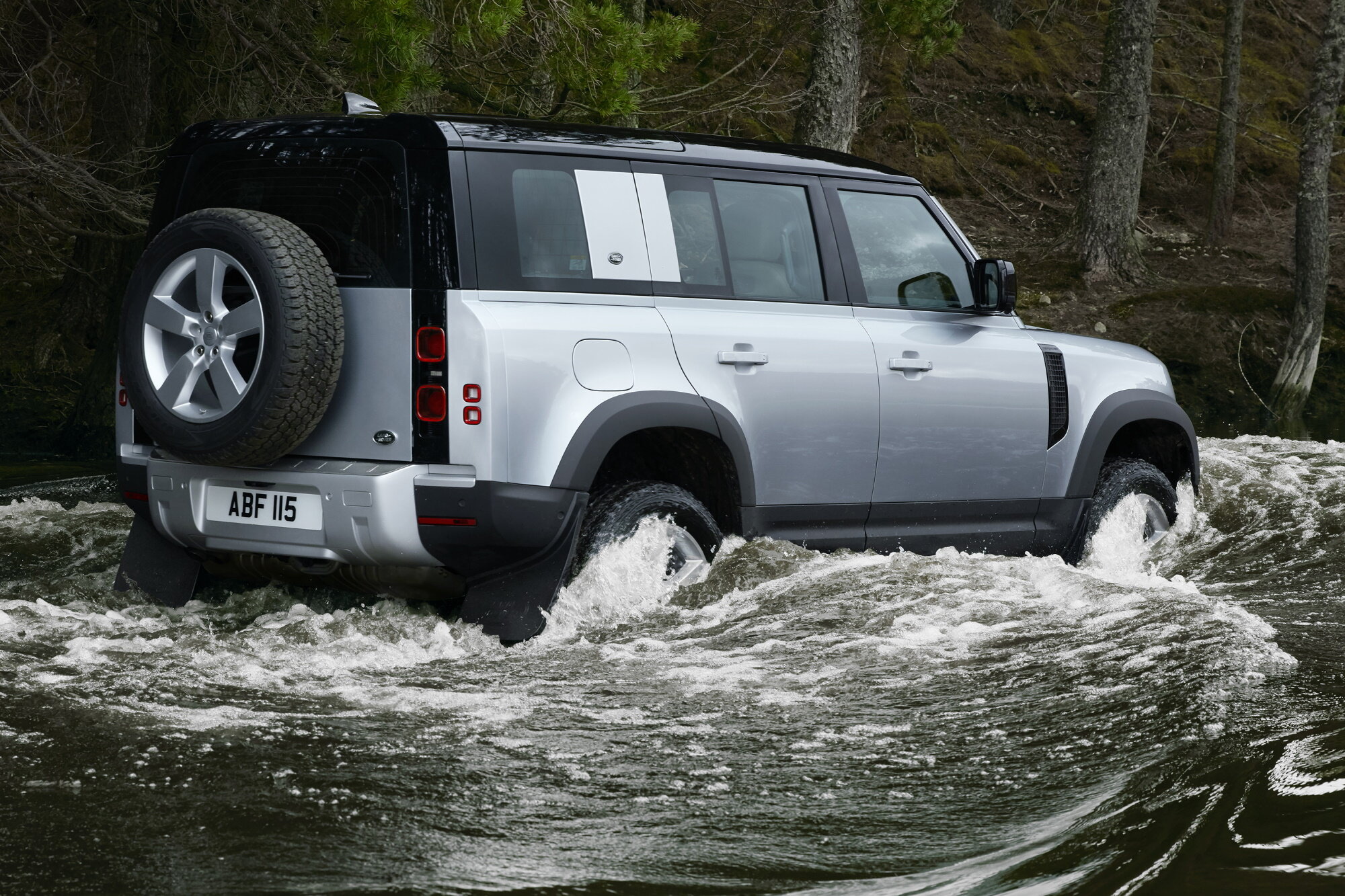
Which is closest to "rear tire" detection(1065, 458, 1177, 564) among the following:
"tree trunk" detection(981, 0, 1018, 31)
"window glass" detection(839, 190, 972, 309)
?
"window glass" detection(839, 190, 972, 309)

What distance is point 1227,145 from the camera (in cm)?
2041

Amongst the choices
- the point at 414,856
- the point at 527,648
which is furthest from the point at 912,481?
the point at 414,856

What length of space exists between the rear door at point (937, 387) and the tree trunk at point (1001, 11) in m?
21.2

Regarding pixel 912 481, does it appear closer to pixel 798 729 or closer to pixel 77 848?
pixel 798 729

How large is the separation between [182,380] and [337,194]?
818 millimetres

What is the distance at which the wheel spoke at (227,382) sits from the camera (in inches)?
181

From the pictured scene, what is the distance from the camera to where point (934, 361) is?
19.1 feet

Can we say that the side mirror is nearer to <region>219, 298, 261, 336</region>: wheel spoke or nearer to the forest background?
<region>219, 298, 261, 336</region>: wheel spoke

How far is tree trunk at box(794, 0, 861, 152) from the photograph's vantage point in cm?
1198

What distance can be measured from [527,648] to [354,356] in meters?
1.13

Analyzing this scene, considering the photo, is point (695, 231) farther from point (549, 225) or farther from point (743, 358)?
point (549, 225)

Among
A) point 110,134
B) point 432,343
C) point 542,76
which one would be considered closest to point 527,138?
point 432,343

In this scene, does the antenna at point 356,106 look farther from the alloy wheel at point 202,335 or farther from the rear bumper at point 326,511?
the rear bumper at point 326,511

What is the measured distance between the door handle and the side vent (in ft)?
5.22
